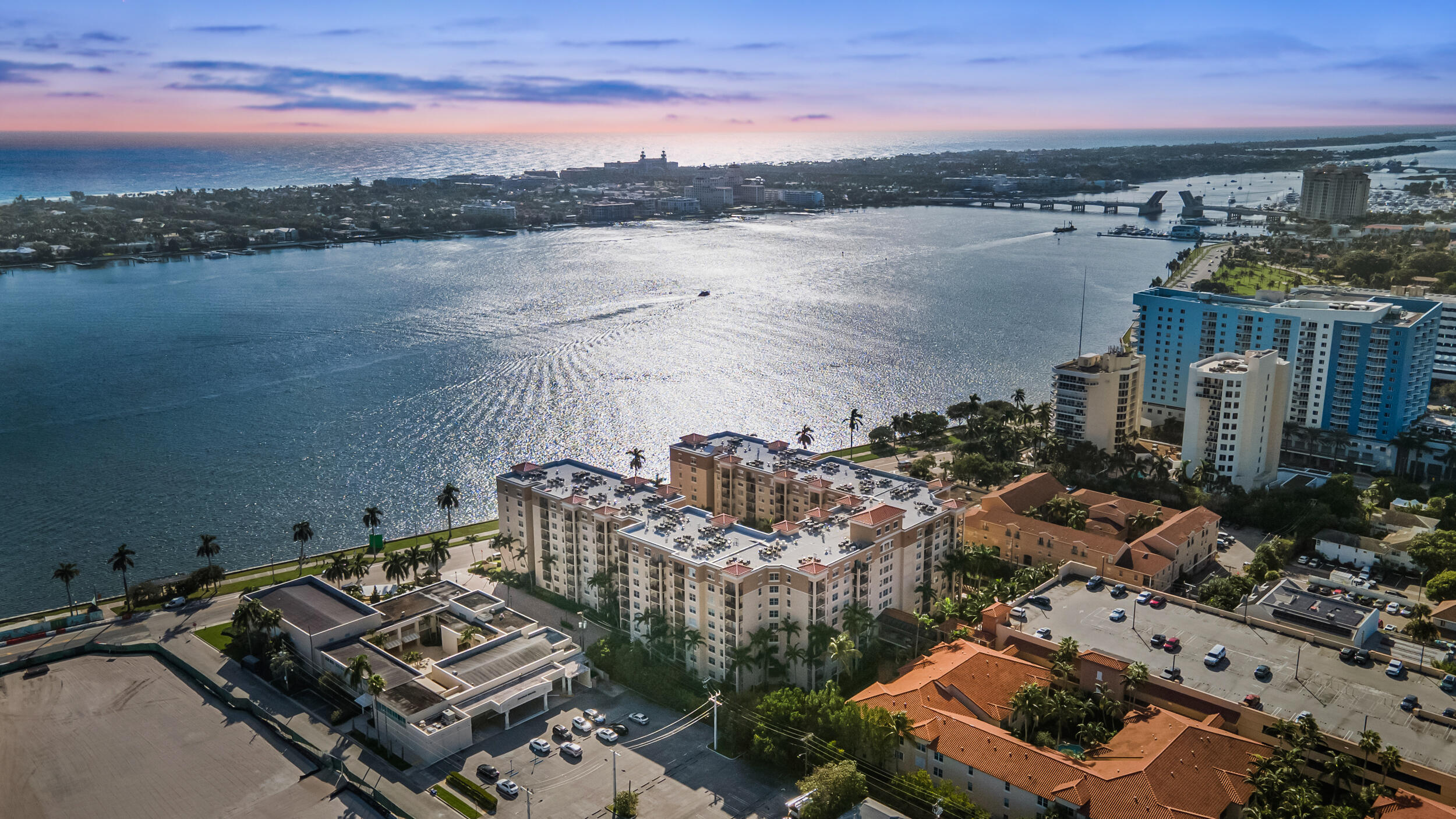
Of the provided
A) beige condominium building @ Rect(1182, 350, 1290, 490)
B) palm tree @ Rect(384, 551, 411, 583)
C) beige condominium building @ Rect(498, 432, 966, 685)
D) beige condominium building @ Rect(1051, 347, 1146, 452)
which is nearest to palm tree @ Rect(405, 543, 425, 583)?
palm tree @ Rect(384, 551, 411, 583)

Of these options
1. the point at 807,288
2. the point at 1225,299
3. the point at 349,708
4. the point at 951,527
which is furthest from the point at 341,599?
the point at 807,288

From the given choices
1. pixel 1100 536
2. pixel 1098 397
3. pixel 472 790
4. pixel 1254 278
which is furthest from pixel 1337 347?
pixel 472 790

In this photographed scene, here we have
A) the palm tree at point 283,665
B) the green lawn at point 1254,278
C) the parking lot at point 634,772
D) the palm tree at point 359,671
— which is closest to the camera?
the parking lot at point 634,772

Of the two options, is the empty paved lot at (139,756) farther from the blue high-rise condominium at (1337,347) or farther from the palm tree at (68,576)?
the blue high-rise condominium at (1337,347)

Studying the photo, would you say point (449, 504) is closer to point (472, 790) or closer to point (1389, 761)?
point (472, 790)

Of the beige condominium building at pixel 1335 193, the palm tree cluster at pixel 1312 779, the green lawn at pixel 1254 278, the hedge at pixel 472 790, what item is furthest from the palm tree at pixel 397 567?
the beige condominium building at pixel 1335 193

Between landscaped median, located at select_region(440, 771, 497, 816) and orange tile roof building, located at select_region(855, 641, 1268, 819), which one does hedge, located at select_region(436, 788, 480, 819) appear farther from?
orange tile roof building, located at select_region(855, 641, 1268, 819)

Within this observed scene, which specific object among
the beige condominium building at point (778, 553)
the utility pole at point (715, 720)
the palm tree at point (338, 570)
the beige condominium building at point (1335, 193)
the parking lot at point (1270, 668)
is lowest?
the utility pole at point (715, 720)
